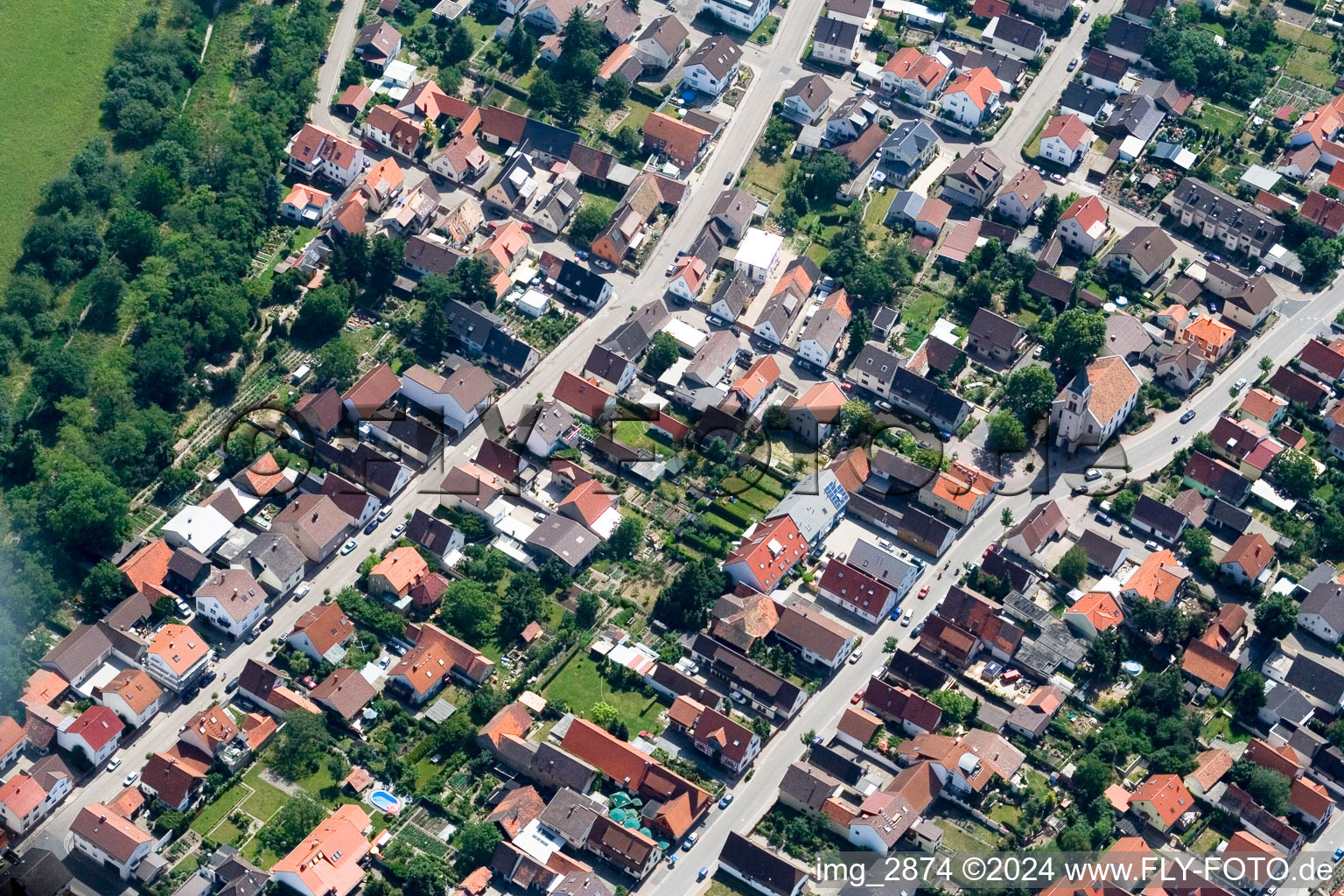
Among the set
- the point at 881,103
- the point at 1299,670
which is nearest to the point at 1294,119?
the point at 881,103

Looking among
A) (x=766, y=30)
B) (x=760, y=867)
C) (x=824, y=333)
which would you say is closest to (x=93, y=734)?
(x=760, y=867)

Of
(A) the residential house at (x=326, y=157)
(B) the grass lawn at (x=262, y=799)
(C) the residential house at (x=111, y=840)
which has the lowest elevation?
(C) the residential house at (x=111, y=840)

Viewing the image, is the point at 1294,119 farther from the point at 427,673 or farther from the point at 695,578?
the point at 427,673

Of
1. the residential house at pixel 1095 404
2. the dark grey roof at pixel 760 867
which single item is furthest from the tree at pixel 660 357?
the dark grey roof at pixel 760 867

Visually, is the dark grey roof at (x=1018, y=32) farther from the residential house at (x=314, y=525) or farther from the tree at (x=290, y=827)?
the tree at (x=290, y=827)

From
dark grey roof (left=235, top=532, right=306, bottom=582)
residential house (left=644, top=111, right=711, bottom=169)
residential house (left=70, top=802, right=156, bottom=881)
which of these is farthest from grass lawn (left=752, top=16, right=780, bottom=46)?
residential house (left=70, top=802, right=156, bottom=881)
